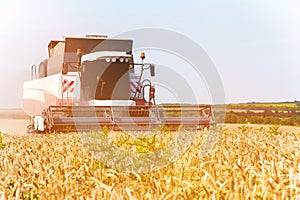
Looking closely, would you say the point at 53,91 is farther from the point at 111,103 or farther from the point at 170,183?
the point at 170,183

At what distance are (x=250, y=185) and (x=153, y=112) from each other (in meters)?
9.40

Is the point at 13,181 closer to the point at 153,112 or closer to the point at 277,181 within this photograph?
the point at 277,181

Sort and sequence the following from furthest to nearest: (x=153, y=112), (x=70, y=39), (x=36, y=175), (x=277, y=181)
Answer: (x=70, y=39) → (x=153, y=112) → (x=36, y=175) → (x=277, y=181)

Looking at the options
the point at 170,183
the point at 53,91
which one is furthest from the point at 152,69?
the point at 170,183

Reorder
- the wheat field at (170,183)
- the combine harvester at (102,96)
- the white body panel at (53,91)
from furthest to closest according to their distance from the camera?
1. the white body panel at (53,91)
2. the combine harvester at (102,96)
3. the wheat field at (170,183)

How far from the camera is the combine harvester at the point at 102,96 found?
1115 centimetres

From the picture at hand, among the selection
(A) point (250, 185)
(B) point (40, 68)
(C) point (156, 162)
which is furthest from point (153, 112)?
(A) point (250, 185)

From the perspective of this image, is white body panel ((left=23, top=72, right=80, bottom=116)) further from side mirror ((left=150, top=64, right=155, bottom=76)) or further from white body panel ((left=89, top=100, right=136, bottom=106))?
side mirror ((left=150, top=64, right=155, bottom=76))

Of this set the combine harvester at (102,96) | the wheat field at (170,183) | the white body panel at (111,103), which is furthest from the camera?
the white body panel at (111,103)

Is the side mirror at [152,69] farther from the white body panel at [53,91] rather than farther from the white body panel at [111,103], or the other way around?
the white body panel at [53,91]

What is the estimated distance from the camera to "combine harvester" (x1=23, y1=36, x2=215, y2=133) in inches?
439

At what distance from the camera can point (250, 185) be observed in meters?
2.63

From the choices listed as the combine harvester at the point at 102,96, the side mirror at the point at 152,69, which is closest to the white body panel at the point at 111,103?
the combine harvester at the point at 102,96

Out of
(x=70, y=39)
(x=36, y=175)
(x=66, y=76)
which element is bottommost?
(x=36, y=175)
